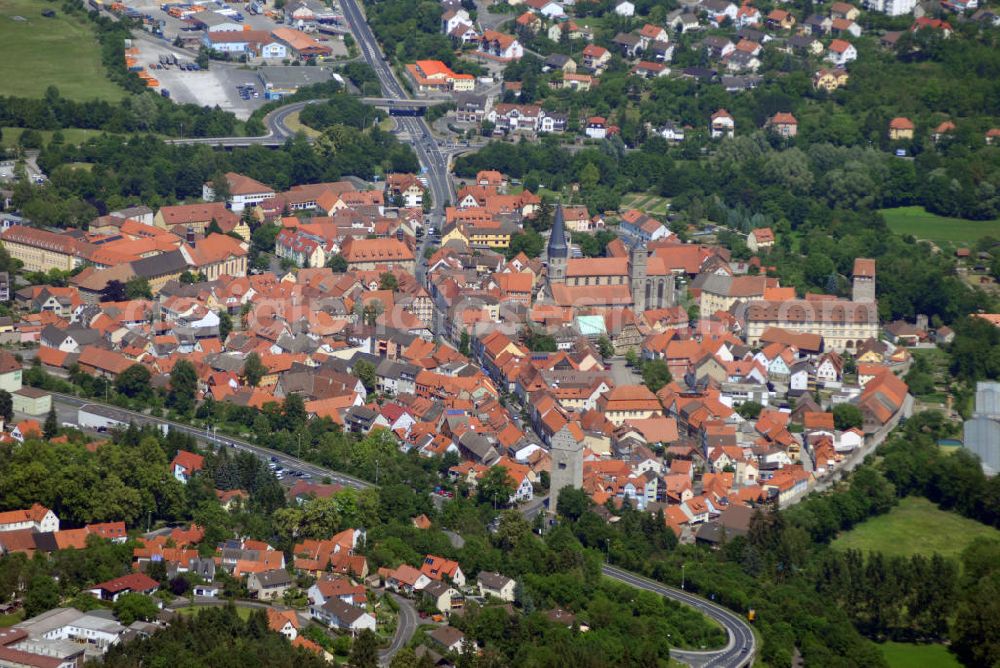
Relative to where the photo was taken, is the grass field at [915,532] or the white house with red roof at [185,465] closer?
the white house with red roof at [185,465]

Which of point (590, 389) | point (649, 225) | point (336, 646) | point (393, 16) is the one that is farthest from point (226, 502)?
point (393, 16)

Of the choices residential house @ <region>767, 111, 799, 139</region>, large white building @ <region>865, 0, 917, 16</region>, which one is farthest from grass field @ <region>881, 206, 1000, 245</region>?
large white building @ <region>865, 0, 917, 16</region>

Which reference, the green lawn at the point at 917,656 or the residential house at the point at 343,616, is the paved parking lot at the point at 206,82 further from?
the green lawn at the point at 917,656

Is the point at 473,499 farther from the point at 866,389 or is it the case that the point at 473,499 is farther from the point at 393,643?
the point at 866,389

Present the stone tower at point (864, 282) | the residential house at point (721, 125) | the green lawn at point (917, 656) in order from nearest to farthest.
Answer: the green lawn at point (917, 656), the stone tower at point (864, 282), the residential house at point (721, 125)

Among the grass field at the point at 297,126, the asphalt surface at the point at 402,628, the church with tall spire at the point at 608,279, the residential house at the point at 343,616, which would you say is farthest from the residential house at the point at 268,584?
the grass field at the point at 297,126

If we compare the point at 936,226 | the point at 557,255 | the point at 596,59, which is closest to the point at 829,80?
the point at 596,59

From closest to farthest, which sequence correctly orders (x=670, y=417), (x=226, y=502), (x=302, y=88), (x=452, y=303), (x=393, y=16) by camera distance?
(x=226, y=502) < (x=670, y=417) < (x=452, y=303) < (x=302, y=88) < (x=393, y=16)
